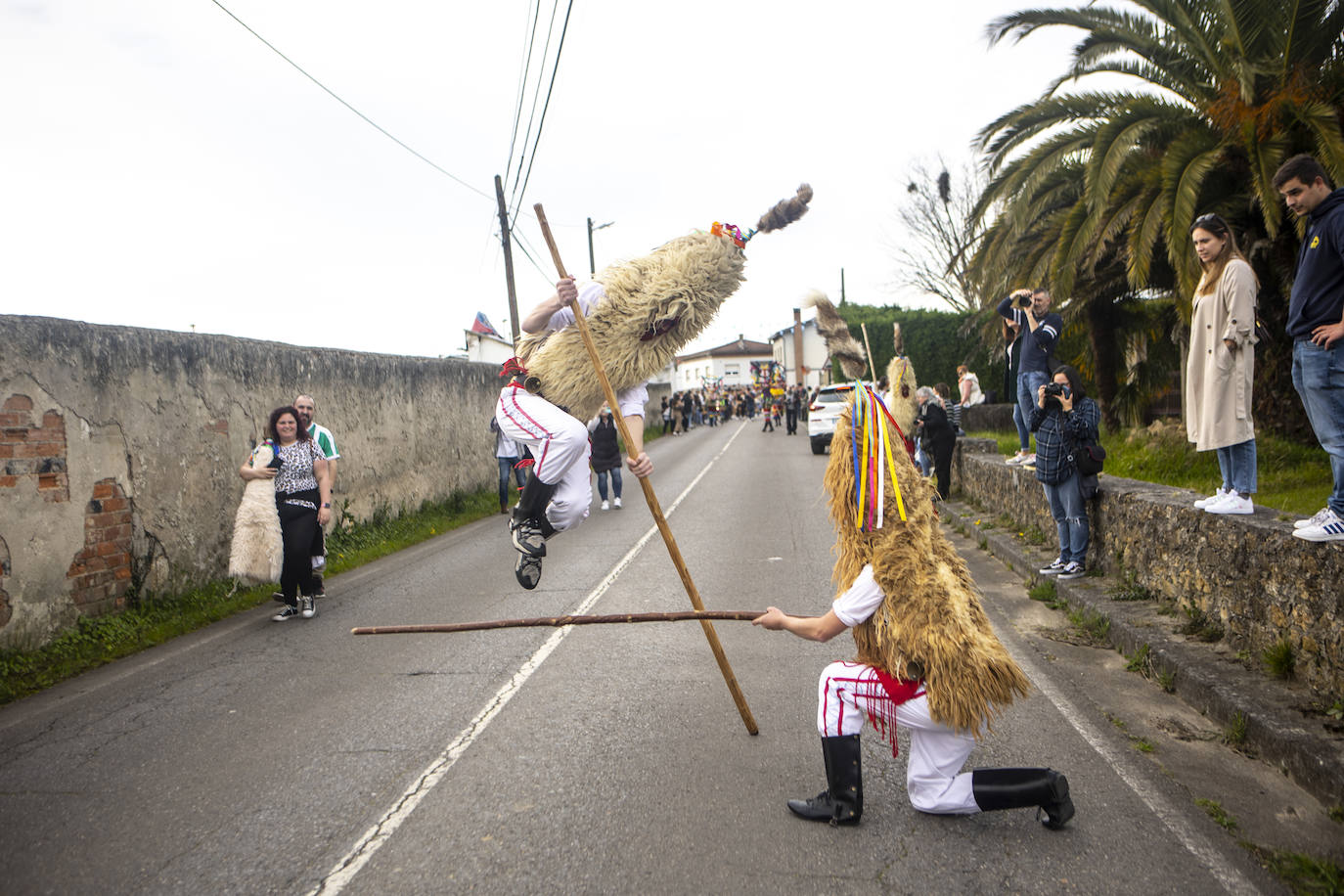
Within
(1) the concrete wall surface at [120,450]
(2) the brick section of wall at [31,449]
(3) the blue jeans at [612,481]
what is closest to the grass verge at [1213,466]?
(3) the blue jeans at [612,481]

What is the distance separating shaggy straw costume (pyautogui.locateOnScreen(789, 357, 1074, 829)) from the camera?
10.9ft

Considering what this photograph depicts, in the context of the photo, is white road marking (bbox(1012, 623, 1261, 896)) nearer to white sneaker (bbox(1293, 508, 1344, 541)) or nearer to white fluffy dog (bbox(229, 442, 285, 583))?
white sneaker (bbox(1293, 508, 1344, 541))

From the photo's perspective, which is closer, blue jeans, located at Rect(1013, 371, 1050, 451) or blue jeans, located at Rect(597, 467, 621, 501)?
blue jeans, located at Rect(1013, 371, 1050, 451)

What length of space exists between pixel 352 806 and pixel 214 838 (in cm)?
54

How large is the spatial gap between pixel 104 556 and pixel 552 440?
16.3ft

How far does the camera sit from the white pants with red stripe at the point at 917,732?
3447mm

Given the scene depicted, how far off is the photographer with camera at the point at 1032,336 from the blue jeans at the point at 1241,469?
10.3 feet

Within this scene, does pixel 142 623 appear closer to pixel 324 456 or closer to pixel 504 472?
pixel 324 456

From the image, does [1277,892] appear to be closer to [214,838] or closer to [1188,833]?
[1188,833]

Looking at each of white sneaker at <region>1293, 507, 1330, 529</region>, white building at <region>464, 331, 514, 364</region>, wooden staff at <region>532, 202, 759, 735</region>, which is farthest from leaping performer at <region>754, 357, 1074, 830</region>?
white building at <region>464, 331, 514, 364</region>

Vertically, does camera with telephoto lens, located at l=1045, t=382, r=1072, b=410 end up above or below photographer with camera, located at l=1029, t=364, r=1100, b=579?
above

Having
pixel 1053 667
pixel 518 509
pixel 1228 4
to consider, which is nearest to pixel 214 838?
pixel 518 509

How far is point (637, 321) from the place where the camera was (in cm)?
458

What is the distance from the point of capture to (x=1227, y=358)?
5.23 metres
